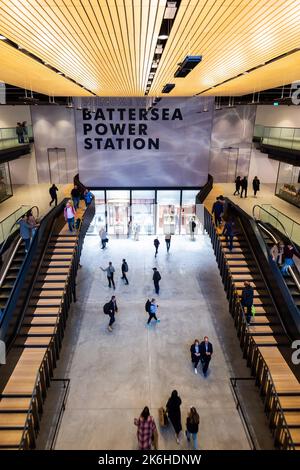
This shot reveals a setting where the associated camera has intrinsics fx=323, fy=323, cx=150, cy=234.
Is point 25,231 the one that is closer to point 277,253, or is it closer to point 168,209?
point 277,253

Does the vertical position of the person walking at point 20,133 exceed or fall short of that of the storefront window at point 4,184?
it exceeds it

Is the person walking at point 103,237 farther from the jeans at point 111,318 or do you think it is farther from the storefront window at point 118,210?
Result: the jeans at point 111,318

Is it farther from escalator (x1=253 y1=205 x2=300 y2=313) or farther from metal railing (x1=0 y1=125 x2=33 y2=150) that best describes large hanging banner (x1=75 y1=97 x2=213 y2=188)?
escalator (x1=253 y1=205 x2=300 y2=313)

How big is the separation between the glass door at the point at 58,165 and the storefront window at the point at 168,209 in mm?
6378

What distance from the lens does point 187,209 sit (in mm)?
22156

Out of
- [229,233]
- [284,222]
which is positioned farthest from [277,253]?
[229,233]

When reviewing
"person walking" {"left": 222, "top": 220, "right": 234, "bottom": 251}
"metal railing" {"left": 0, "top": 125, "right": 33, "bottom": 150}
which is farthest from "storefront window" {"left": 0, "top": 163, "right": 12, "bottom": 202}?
"person walking" {"left": 222, "top": 220, "right": 234, "bottom": 251}

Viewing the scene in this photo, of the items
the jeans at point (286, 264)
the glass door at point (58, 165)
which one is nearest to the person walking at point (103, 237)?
the glass door at point (58, 165)

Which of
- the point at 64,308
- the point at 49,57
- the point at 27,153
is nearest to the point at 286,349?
the point at 64,308

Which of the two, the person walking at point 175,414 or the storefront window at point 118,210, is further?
the storefront window at point 118,210

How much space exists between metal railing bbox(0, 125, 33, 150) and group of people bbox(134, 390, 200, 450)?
1354cm

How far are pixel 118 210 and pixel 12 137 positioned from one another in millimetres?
7956

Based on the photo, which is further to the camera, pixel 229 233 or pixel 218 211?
pixel 218 211

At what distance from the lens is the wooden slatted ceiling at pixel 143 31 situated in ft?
13.3
